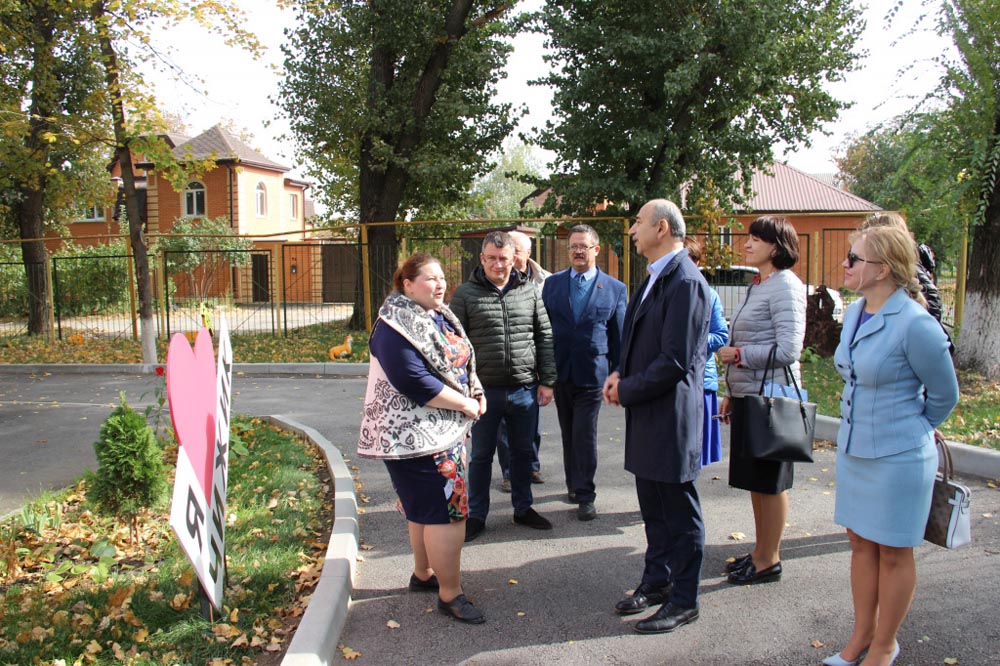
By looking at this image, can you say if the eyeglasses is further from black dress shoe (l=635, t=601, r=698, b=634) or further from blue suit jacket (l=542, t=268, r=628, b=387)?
blue suit jacket (l=542, t=268, r=628, b=387)

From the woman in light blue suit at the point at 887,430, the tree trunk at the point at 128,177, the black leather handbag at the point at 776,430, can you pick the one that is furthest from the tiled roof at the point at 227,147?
the woman in light blue suit at the point at 887,430

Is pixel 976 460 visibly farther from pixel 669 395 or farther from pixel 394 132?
pixel 394 132

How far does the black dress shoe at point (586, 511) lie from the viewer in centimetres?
521

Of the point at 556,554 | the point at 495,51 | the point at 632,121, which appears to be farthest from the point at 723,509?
the point at 495,51

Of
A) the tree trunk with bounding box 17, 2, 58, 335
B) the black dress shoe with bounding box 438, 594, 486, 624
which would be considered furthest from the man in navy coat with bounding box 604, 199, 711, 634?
the tree trunk with bounding box 17, 2, 58, 335

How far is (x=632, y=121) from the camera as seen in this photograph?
1359 cm

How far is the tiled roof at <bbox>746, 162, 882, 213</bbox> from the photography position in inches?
1400

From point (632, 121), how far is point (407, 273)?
10827 millimetres

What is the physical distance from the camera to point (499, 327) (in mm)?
4902

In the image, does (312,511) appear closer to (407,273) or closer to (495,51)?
(407,273)

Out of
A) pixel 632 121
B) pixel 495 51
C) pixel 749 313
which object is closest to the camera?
pixel 749 313

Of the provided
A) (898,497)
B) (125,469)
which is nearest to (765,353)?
(898,497)

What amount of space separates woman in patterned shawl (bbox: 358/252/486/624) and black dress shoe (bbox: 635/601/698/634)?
82 cm

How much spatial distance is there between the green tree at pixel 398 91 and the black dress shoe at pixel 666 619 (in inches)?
466
